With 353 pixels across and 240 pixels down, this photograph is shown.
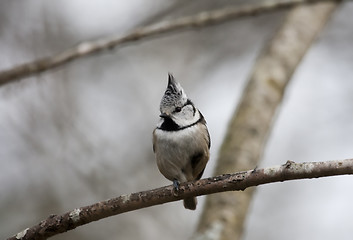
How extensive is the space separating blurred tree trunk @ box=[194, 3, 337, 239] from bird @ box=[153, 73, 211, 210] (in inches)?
41.8

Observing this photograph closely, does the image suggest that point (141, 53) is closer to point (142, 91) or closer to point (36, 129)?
point (142, 91)

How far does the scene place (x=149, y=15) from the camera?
23.5ft

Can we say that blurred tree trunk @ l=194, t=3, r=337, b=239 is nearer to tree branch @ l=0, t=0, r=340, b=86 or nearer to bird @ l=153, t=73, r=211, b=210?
tree branch @ l=0, t=0, r=340, b=86

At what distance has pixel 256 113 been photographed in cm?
475

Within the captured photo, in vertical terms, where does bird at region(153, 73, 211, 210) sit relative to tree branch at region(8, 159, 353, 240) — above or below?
above

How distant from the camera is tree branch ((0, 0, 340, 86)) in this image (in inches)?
160

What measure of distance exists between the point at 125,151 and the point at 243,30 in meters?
2.63

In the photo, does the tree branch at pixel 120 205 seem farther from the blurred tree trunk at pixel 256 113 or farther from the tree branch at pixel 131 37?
the tree branch at pixel 131 37

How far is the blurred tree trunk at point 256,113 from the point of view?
162 inches

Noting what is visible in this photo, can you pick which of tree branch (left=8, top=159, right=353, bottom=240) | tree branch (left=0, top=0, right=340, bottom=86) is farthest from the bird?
tree branch (left=0, top=0, right=340, bottom=86)

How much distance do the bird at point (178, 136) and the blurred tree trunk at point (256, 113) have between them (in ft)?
3.49

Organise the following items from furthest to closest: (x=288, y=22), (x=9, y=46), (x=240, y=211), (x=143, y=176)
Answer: (x=143, y=176)
(x=9, y=46)
(x=288, y=22)
(x=240, y=211)

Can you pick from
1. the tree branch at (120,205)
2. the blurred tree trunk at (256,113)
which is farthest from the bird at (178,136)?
the blurred tree trunk at (256,113)

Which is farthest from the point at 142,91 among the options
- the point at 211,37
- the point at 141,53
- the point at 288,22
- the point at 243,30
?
the point at 288,22
